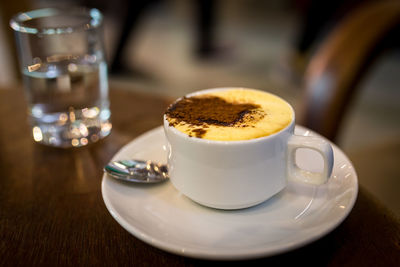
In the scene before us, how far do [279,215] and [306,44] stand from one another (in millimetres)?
1941

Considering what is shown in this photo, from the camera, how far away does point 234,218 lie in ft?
1.38

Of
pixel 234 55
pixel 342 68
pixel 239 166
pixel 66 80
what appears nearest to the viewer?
pixel 239 166

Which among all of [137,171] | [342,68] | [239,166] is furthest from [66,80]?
[342,68]

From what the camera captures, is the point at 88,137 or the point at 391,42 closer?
the point at 88,137

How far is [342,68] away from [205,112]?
1.36 ft

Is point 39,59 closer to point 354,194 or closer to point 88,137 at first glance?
point 88,137

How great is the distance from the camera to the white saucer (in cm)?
36

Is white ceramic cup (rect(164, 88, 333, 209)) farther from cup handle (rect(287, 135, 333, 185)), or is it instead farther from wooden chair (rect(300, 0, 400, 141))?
wooden chair (rect(300, 0, 400, 141))

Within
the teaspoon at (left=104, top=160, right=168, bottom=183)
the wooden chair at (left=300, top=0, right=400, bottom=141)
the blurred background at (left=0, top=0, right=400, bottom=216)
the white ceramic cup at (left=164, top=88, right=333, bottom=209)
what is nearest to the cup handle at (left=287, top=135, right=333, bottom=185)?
the white ceramic cup at (left=164, top=88, right=333, bottom=209)

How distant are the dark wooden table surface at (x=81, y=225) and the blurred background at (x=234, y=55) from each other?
831 mm

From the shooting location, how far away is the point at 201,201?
43 centimetres

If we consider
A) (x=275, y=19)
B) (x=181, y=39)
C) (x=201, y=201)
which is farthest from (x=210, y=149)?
(x=275, y=19)

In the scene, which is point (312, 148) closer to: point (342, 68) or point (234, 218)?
point (234, 218)

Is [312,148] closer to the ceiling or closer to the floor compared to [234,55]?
closer to the ceiling
